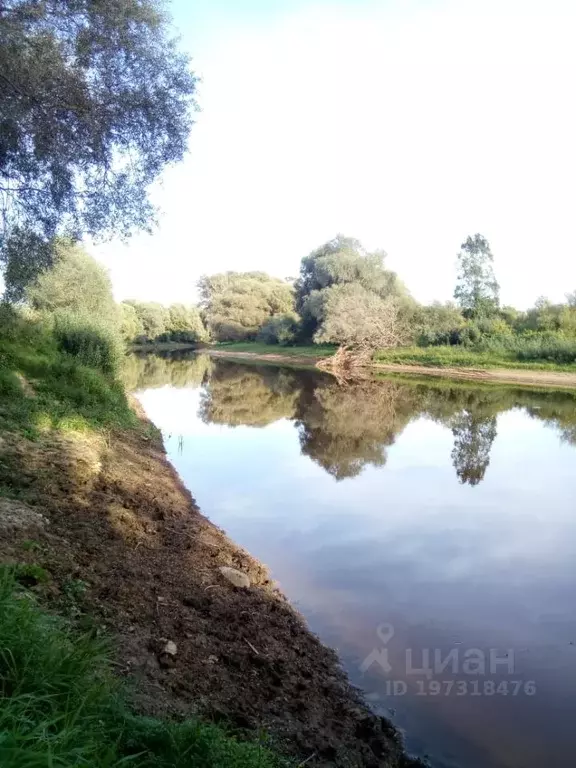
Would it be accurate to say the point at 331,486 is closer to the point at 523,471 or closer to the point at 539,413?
the point at 523,471

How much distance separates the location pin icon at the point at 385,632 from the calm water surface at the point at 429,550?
20mm

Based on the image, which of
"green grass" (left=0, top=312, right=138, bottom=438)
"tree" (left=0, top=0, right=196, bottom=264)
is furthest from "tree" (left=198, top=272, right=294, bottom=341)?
"tree" (left=0, top=0, right=196, bottom=264)

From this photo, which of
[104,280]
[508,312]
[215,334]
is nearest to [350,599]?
[104,280]

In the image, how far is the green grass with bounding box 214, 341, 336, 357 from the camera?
194ft

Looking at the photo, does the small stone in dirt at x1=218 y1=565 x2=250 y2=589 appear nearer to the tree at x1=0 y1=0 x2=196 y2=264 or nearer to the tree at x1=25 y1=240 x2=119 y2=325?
the tree at x1=0 y1=0 x2=196 y2=264

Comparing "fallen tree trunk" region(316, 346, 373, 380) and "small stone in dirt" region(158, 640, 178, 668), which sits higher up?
"fallen tree trunk" region(316, 346, 373, 380)

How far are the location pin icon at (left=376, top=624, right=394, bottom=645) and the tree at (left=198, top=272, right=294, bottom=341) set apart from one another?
7301 cm

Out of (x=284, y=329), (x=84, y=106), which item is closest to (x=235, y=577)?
(x=84, y=106)

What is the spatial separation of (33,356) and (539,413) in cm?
2039

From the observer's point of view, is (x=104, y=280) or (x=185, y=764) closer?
(x=185, y=764)

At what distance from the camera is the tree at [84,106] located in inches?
372

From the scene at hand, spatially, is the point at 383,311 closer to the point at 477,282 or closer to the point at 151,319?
the point at 477,282

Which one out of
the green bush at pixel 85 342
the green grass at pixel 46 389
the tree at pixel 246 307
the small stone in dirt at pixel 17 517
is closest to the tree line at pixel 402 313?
the tree at pixel 246 307

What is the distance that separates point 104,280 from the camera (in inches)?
1242
